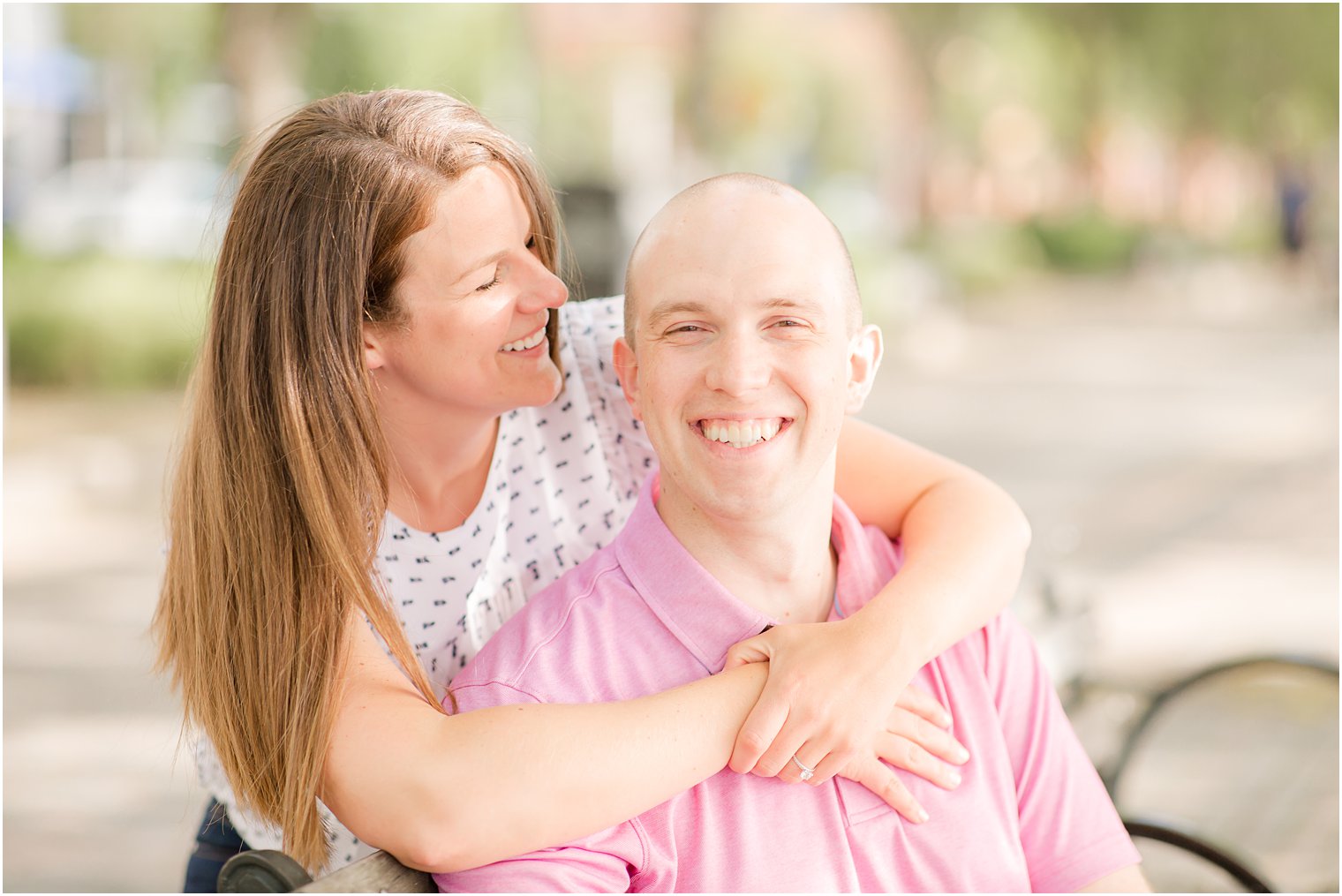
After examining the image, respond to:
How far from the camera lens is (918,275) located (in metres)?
21.3

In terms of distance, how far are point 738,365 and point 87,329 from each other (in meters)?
12.7

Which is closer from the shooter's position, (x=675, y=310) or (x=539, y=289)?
(x=675, y=310)

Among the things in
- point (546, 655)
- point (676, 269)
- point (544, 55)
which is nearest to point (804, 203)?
point (676, 269)

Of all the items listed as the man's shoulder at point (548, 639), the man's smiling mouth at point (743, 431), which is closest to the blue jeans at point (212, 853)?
the man's shoulder at point (548, 639)

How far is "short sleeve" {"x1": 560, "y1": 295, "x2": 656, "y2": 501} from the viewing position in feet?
8.64

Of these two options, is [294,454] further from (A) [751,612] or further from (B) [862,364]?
(B) [862,364]

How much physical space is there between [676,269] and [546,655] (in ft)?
2.00

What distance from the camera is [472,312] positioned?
7.44 ft

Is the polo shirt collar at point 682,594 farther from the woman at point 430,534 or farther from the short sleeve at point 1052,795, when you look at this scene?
the short sleeve at point 1052,795

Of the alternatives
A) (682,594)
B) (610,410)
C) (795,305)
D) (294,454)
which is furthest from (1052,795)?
(294,454)

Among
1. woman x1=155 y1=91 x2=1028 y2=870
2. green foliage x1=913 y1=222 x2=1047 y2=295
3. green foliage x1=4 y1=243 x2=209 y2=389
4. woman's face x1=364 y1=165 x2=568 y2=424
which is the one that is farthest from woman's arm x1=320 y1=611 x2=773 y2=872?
green foliage x1=913 y1=222 x2=1047 y2=295

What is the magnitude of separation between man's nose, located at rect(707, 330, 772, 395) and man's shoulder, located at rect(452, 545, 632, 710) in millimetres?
383

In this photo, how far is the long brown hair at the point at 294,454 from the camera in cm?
204

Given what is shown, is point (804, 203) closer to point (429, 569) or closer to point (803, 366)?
A: point (803, 366)
